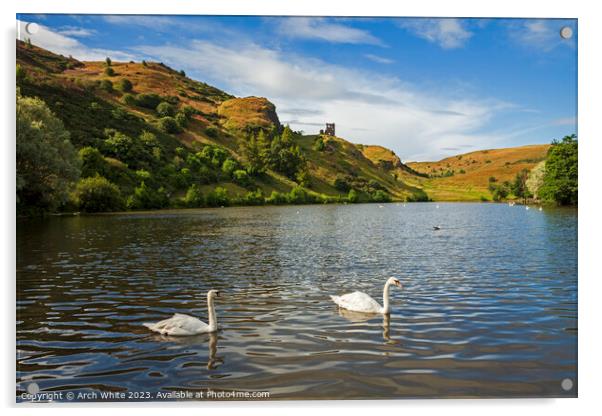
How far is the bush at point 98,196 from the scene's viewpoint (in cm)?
4997

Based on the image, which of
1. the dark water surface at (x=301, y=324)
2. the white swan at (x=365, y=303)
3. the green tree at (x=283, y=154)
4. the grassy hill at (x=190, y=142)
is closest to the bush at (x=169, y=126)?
the grassy hill at (x=190, y=142)

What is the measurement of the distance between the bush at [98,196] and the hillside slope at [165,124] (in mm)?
4947

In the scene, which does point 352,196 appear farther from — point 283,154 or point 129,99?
point 129,99

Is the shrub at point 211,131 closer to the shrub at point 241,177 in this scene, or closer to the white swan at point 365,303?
the shrub at point 241,177

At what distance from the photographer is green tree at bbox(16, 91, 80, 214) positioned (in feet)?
83.4

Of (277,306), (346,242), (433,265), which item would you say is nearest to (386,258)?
(433,265)

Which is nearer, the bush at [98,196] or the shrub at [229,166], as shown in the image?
the shrub at [229,166]

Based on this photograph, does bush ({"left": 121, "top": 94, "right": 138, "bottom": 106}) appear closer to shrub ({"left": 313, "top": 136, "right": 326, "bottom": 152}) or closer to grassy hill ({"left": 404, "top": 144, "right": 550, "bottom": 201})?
shrub ({"left": 313, "top": 136, "right": 326, "bottom": 152})

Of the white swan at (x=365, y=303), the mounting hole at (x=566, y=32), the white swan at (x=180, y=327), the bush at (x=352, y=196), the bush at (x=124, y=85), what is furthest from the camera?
the bush at (x=352, y=196)

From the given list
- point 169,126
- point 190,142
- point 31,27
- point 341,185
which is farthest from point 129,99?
point 341,185

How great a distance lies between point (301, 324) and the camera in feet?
35.6

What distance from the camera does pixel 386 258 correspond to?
2216 centimetres

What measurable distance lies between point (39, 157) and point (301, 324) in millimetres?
23391
